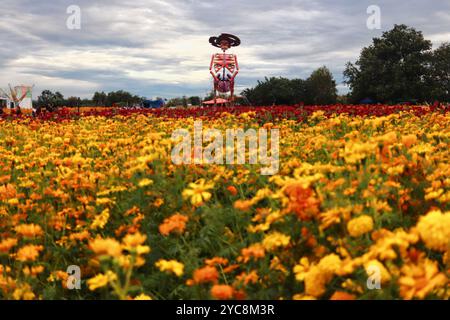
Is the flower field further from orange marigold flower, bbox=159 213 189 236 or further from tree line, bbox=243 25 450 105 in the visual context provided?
tree line, bbox=243 25 450 105

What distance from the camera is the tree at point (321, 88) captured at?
47719 mm

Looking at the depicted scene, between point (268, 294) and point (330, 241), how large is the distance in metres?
0.41

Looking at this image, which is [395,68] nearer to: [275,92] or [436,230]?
[275,92]

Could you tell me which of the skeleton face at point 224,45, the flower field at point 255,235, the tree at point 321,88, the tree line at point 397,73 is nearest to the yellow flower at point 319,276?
the flower field at point 255,235

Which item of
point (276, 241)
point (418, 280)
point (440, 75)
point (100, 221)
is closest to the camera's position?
point (418, 280)

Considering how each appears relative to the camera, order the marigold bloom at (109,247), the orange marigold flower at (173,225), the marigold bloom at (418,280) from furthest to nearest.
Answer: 1. the orange marigold flower at (173,225)
2. the marigold bloom at (109,247)
3. the marigold bloom at (418,280)

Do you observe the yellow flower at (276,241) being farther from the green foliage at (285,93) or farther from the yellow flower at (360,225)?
the green foliage at (285,93)

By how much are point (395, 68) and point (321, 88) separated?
1678 cm

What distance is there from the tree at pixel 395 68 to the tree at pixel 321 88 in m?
6.84

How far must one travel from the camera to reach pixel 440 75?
4156 centimetres

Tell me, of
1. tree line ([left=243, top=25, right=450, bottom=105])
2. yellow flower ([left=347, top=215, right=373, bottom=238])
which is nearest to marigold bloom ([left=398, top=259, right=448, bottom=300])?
yellow flower ([left=347, top=215, right=373, bottom=238])

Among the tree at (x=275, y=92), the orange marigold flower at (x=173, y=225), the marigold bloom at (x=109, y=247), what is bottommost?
the orange marigold flower at (x=173, y=225)

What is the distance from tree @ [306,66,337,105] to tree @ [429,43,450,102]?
997 cm

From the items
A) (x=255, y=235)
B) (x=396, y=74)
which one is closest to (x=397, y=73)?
(x=396, y=74)
